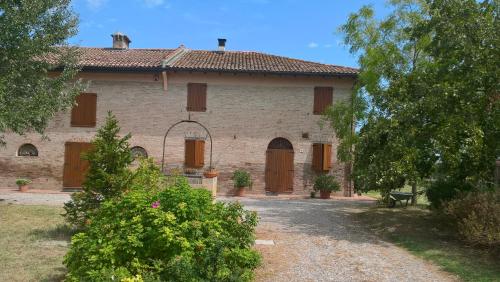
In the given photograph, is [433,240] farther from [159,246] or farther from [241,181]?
[241,181]

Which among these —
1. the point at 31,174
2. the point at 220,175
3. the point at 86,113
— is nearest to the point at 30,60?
the point at 86,113

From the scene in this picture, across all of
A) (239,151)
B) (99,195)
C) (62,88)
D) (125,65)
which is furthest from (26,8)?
(239,151)

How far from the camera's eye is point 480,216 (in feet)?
27.8

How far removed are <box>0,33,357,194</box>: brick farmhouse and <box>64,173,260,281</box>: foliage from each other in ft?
47.8

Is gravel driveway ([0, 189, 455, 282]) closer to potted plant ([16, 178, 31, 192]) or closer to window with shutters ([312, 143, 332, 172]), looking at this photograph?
window with shutters ([312, 143, 332, 172])

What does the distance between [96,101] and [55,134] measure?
244cm

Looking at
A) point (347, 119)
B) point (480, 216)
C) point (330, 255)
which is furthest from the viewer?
point (347, 119)

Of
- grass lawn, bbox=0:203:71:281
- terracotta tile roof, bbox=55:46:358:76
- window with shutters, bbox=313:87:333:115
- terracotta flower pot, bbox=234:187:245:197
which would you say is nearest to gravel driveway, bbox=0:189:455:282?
grass lawn, bbox=0:203:71:281

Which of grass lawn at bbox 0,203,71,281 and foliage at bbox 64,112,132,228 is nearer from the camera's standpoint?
grass lawn at bbox 0,203,71,281

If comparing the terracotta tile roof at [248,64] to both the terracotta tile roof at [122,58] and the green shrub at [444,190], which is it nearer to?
the terracotta tile roof at [122,58]

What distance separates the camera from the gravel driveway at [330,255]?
6.92 meters

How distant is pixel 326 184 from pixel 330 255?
38.9 ft

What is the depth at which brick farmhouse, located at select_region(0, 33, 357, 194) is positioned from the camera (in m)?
20.8

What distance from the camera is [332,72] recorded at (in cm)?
2044
